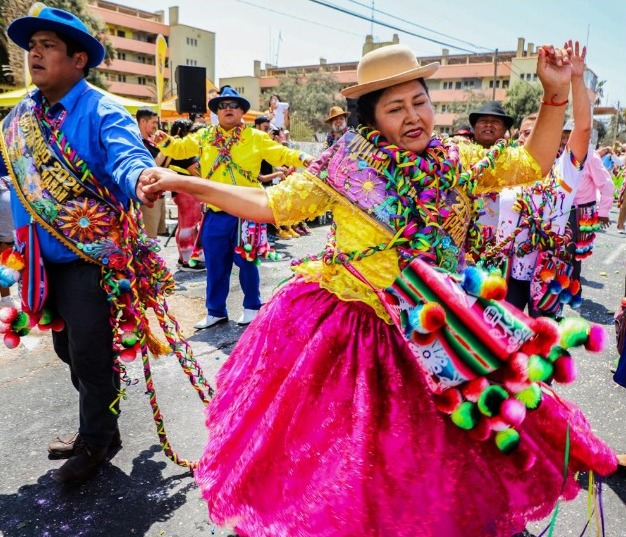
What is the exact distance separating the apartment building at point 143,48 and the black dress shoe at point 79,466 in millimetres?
58150

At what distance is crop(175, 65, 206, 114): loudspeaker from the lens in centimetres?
958

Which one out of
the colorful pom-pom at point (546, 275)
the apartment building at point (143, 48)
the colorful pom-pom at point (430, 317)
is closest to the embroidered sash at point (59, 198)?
the colorful pom-pom at point (430, 317)

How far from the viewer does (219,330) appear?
206 inches

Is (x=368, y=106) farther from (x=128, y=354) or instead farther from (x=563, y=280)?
(x=563, y=280)

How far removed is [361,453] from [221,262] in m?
3.72

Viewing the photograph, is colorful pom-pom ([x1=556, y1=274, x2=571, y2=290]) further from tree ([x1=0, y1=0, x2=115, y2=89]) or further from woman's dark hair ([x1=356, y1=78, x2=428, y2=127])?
tree ([x1=0, y1=0, x2=115, y2=89])

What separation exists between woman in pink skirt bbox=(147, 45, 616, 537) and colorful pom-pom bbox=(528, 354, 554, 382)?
3cm

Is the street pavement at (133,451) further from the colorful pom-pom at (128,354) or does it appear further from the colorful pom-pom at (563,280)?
the colorful pom-pom at (563,280)

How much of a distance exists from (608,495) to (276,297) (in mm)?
2098

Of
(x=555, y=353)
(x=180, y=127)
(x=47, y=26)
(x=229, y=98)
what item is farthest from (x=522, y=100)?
(x=555, y=353)

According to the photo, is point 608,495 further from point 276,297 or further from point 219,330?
point 219,330

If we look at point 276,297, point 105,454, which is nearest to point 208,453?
point 276,297

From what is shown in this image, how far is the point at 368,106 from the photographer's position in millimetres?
2186

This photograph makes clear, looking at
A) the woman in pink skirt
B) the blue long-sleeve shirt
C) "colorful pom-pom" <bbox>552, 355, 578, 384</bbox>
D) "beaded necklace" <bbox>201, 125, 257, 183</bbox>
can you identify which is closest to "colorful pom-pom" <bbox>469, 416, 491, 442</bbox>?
the woman in pink skirt
